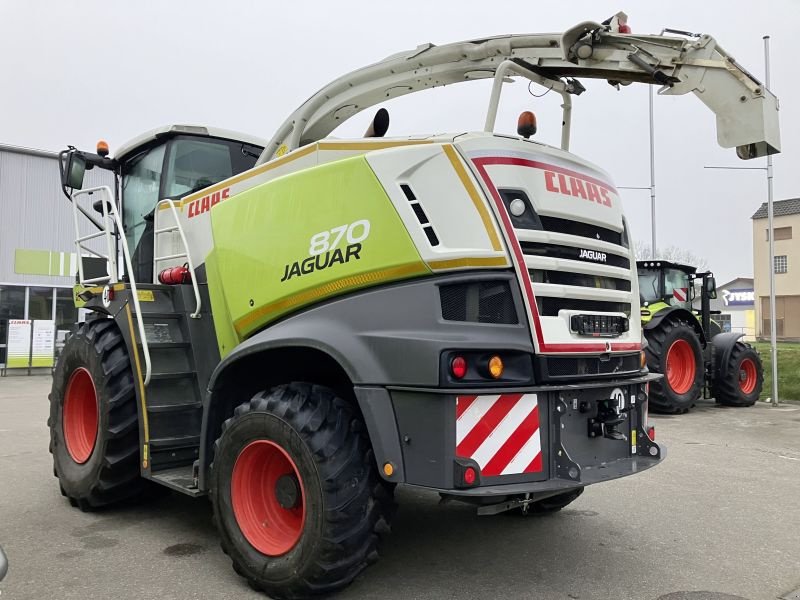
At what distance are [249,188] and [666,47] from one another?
8.19 feet

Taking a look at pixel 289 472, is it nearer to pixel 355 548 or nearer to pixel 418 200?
pixel 355 548

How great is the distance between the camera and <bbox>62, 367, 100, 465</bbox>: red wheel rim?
5.20 meters

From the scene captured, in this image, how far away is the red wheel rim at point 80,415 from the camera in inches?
205

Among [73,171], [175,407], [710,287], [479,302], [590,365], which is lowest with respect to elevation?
[175,407]

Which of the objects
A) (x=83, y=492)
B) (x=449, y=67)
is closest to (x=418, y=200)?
(x=449, y=67)

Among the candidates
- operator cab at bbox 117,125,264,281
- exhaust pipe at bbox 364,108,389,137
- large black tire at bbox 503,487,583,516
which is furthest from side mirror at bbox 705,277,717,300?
exhaust pipe at bbox 364,108,389,137

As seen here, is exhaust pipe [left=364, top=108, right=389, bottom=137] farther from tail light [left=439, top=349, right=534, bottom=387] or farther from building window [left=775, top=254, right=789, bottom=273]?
building window [left=775, top=254, right=789, bottom=273]

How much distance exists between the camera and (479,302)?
317 centimetres

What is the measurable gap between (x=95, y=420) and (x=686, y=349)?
9311 millimetres

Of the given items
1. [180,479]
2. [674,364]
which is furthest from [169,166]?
[674,364]

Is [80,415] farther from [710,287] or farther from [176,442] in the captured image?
[710,287]

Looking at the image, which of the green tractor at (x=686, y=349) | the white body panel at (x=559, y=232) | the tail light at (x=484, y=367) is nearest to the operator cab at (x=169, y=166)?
the white body panel at (x=559, y=232)

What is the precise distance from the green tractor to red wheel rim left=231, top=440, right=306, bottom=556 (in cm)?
813

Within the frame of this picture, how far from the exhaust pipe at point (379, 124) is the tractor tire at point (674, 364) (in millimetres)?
7620
